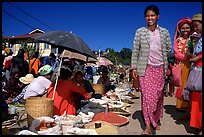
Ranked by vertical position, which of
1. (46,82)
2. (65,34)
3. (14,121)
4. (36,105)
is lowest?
(14,121)

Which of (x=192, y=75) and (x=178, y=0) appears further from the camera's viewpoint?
(x=192, y=75)

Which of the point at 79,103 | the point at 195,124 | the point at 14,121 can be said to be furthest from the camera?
the point at 79,103

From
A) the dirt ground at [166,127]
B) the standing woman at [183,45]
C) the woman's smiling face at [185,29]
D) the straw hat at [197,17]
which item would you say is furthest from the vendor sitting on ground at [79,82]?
the straw hat at [197,17]

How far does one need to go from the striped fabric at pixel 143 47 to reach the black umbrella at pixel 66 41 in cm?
87

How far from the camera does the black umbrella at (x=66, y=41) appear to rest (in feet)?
14.5

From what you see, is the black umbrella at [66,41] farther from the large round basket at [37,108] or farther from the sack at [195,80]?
the sack at [195,80]

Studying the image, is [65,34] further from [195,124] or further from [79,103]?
[195,124]

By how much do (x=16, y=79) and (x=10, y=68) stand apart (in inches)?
25.9

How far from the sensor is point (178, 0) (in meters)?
3.44

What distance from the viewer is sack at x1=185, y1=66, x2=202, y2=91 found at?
371 cm

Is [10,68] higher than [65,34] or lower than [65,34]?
lower

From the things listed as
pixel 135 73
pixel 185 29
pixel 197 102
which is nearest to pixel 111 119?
pixel 135 73

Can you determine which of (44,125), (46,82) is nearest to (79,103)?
(46,82)

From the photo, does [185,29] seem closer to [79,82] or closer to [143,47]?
[143,47]
